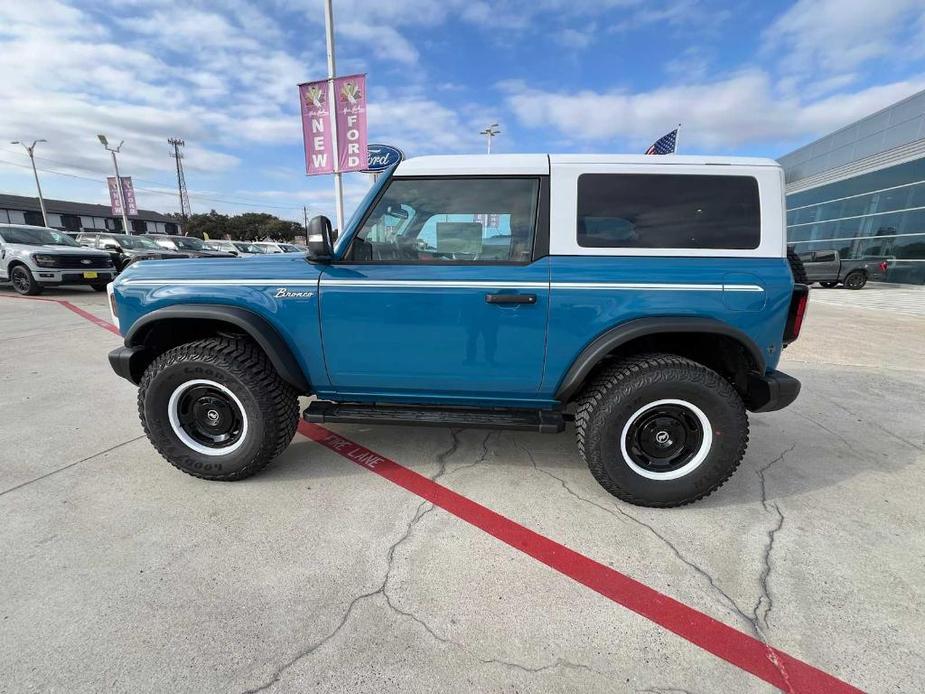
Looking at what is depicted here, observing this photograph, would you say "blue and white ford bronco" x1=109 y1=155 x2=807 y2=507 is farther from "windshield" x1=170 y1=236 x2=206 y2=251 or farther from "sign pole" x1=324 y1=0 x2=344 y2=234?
"windshield" x1=170 y1=236 x2=206 y2=251

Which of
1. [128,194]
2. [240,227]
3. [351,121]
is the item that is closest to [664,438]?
[351,121]

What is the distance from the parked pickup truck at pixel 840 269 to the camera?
53.9 feet

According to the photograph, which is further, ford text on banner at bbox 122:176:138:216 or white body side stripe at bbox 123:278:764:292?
ford text on banner at bbox 122:176:138:216

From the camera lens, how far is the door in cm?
241

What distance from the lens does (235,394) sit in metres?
2.63

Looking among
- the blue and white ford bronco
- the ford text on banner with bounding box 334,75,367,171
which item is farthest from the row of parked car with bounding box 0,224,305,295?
the blue and white ford bronco

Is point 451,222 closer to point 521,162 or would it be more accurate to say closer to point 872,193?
point 521,162

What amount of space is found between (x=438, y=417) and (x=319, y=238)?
1.25m

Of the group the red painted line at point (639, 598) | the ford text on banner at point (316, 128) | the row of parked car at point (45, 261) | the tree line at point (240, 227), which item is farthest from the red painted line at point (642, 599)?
the tree line at point (240, 227)

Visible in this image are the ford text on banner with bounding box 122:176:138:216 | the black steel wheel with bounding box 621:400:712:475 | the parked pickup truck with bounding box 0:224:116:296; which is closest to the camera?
the black steel wheel with bounding box 621:400:712:475

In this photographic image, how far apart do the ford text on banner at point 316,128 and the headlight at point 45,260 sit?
689 cm

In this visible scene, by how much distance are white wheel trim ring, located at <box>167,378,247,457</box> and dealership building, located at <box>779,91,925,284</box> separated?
949 inches

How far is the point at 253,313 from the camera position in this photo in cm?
257

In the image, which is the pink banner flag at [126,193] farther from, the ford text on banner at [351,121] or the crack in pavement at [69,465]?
the crack in pavement at [69,465]
